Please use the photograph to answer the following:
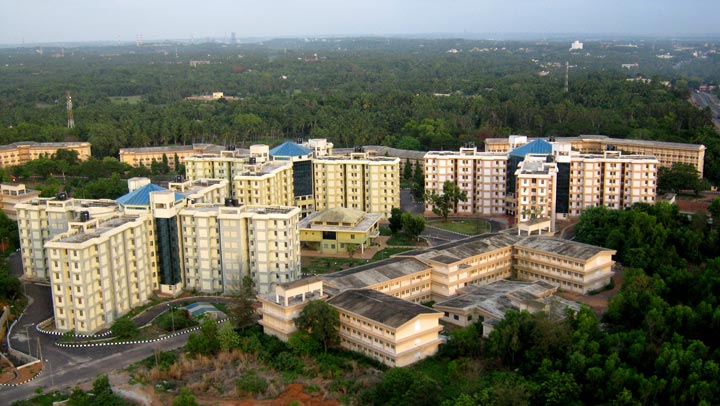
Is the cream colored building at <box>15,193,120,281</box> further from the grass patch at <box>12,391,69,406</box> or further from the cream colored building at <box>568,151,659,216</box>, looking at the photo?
the cream colored building at <box>568,151,659,216</box>

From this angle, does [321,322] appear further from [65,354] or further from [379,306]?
[65,354]

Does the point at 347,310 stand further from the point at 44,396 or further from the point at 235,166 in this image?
the point at 235,166

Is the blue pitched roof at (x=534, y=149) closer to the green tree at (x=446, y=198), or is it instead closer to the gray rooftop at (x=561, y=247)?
the green tree at (x=446, y=198)

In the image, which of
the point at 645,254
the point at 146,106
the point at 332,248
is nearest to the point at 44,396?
the point at 332,248

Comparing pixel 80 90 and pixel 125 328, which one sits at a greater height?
pixel 80 90

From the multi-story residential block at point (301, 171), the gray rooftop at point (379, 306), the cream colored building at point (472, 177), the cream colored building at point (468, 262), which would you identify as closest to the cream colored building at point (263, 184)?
the multi-story residential block at point (301, 171)

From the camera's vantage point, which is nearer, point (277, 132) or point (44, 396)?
point (44, 396)

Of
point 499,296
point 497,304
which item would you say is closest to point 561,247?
point 499,296
